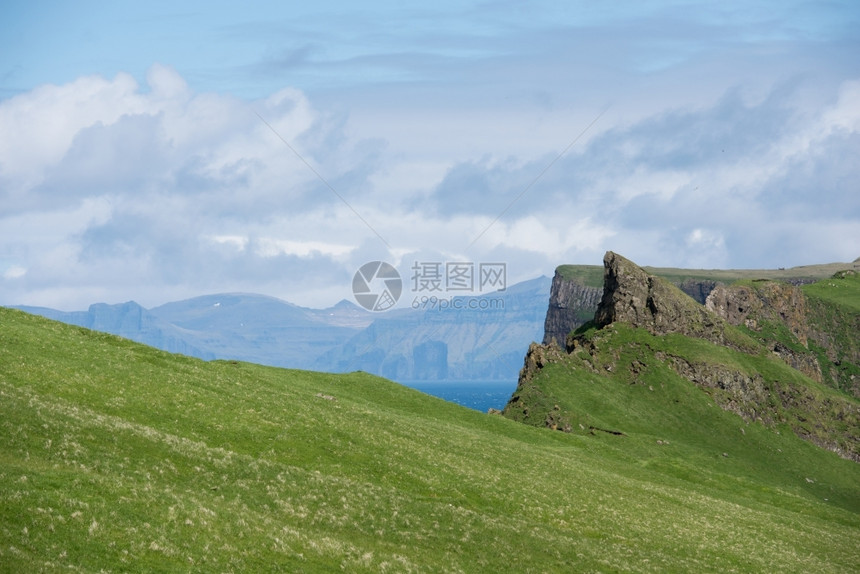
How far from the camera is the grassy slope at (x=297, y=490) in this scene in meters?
28.2

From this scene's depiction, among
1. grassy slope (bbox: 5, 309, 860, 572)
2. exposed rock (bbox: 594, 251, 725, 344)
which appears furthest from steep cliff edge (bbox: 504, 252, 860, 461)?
grassy slope (bbox: 5, 309, 860, 572)

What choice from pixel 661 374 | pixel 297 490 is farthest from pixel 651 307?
pixel 297 490

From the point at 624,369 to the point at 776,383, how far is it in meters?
35.1

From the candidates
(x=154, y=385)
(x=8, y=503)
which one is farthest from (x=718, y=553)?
(x=8, y=503)

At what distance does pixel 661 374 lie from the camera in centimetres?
15262

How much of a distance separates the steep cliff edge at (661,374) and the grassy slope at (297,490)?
45.1m

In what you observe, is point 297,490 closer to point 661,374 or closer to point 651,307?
point 661,374

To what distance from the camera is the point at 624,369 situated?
502 feet

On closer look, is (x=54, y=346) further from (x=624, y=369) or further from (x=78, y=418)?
(x=624, y=369)

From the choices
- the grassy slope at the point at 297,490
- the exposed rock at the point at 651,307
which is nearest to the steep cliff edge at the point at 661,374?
the exposed rock at the point at 651,307

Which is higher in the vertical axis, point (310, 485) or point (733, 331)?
point (733, 331)

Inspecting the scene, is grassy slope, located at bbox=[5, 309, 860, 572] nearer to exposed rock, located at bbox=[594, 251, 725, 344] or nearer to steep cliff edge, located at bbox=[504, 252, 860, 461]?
steep cliff edge, located at bbox=[504, 252, 860, 461]

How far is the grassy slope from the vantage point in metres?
28.2

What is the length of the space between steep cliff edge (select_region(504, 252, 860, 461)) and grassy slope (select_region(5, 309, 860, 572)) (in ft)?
148
